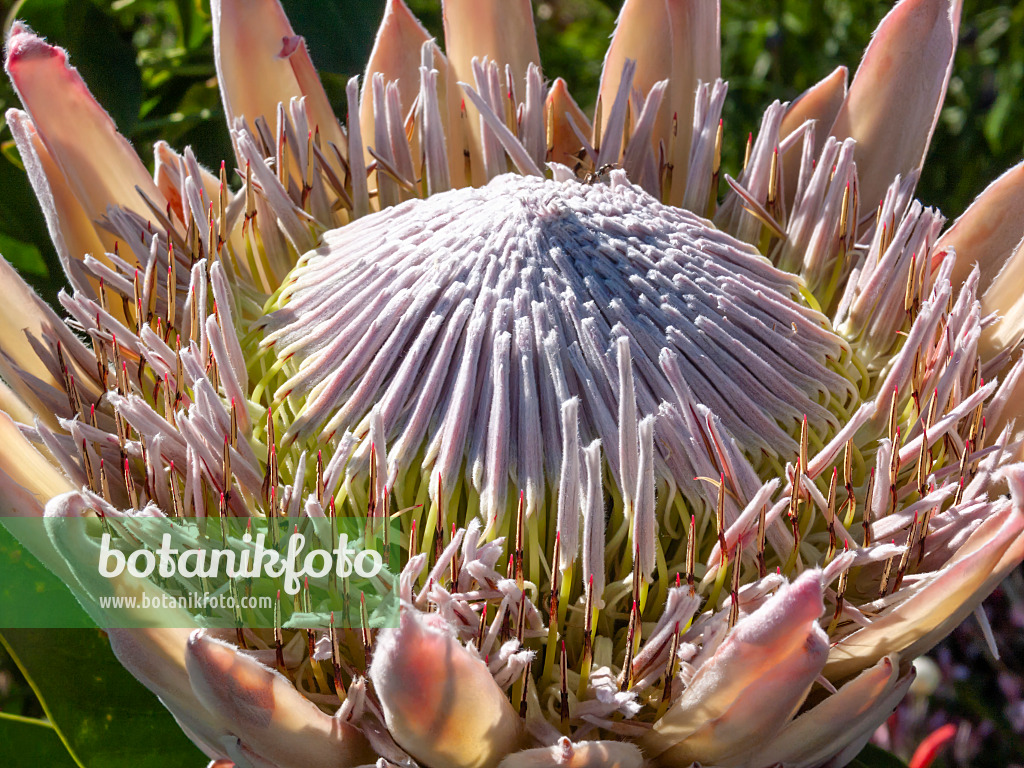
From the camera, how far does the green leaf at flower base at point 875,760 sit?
1.23 m

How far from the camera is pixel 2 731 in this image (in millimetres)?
1222

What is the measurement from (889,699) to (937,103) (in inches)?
37.5

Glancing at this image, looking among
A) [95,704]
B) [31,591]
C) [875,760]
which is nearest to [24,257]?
[31,591]

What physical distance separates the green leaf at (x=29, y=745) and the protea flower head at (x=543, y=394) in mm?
390

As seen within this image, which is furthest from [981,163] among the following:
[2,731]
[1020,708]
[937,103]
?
[2,731]

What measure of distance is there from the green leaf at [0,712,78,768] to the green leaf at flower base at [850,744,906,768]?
103 centimetres

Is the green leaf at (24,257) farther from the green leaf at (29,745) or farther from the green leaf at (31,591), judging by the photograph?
→ the green leaf at (29,745)

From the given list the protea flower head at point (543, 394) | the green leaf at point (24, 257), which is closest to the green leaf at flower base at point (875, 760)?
the protea flower head at point (543, 394)

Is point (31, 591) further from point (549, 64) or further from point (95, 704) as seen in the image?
point (549, 64)

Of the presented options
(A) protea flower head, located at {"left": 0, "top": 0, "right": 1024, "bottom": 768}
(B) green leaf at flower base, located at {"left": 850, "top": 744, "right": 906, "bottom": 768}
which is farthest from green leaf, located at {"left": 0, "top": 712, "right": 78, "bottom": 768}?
(B) green leaf at flower base, located at {"left": 850, "top": 744, "right": 906, "bottom": 768}

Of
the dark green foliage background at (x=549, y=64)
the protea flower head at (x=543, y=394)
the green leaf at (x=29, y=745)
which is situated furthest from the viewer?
the dark green foliage background at (x=549, y=64)

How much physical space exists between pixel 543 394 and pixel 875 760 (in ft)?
2.26

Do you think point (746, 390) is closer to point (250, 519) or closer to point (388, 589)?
point (388, 589)

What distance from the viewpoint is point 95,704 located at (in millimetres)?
1110
